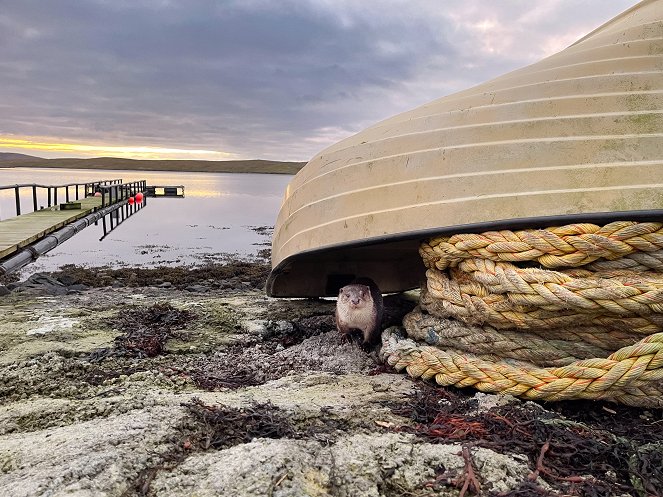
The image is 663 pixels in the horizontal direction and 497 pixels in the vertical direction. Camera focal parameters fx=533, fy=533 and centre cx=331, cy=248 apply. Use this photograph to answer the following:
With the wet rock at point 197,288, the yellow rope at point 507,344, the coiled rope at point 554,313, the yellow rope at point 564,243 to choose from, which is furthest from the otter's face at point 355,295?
the wet rock at point 197,288

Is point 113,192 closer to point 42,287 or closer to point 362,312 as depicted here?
point 42,287

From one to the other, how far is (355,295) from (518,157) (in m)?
1.42

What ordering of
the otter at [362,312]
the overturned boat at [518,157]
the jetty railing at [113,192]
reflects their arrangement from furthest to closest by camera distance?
the jetty railing at [113,192]
the otter at [362,312]
the overturned boat at [518,157]

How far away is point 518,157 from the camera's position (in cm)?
256

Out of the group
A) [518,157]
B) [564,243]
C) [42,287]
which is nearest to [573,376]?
[564,243]

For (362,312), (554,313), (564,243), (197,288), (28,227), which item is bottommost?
(197,288)

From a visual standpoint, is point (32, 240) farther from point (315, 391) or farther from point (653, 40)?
point (653, 40)

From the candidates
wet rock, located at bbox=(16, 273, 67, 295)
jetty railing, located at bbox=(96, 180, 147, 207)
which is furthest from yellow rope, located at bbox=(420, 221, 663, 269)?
jetty railing, located at bbox=(96, 180, 147, 207)

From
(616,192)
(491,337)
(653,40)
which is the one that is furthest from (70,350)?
(653,40)

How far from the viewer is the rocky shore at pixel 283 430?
5.63 ft

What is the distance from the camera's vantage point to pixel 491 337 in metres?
2.61

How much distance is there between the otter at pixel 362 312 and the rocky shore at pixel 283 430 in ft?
0.43

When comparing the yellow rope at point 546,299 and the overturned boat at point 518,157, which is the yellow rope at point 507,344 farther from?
the overturned boat at point 518,157

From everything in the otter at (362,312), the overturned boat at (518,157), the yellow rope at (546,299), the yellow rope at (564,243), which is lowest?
the otter at (362,312)
